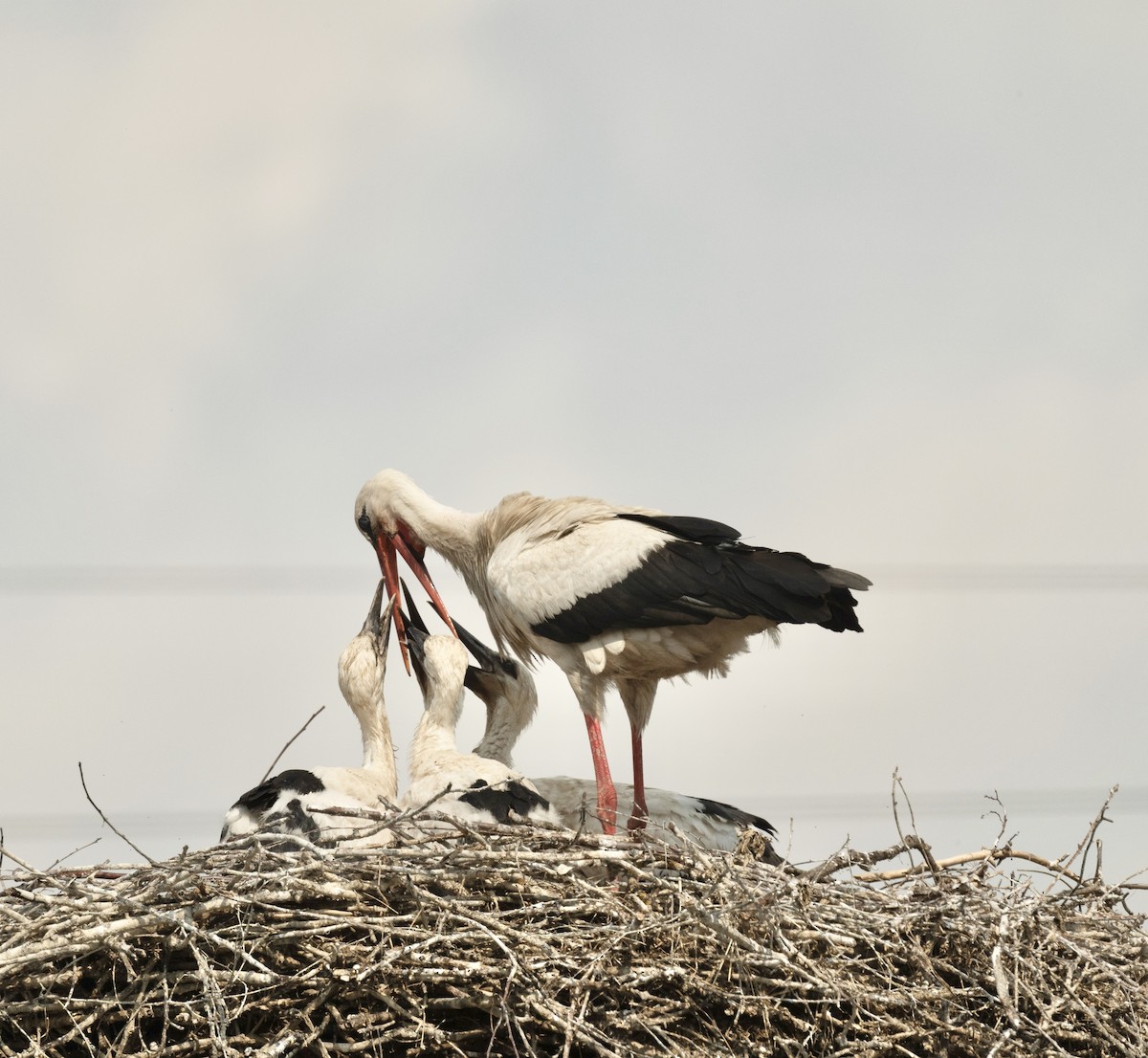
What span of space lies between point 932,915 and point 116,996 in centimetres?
197

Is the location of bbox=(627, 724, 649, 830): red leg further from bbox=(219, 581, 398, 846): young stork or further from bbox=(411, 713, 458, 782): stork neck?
bbox=(219, 581, 398, 846): young stork

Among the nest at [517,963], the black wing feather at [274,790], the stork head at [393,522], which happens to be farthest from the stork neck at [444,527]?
the nest at [517,963]

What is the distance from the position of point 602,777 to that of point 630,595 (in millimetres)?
654

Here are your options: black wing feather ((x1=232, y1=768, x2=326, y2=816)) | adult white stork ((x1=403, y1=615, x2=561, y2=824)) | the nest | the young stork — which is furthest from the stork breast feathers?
the nest

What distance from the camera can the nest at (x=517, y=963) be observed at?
395 centimetres

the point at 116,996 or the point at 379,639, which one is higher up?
the point at 379,639

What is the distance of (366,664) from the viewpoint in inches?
255

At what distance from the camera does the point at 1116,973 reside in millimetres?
4344

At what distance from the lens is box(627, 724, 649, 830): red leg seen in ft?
19.0

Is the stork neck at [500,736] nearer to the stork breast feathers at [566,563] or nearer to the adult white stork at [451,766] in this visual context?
the adult white stork at [451,766]

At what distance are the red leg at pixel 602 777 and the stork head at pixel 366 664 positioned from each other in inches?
32.0

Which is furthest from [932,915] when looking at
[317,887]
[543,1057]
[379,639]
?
[379,639]

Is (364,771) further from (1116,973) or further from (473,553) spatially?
(1116,973)

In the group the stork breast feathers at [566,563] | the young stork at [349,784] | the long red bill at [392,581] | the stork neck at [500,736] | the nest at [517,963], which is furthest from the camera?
the long red bill at [392,581]
